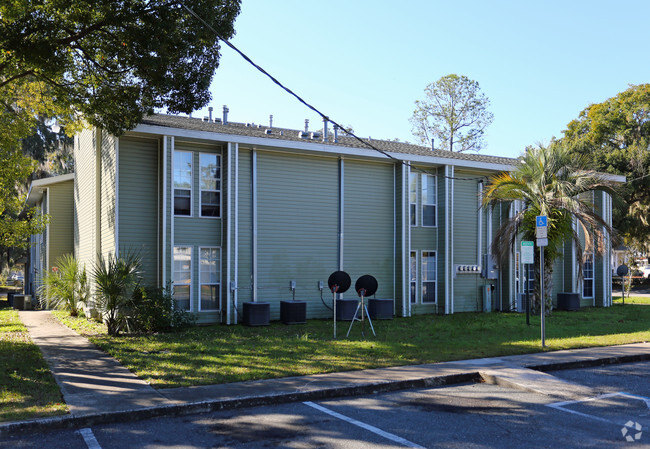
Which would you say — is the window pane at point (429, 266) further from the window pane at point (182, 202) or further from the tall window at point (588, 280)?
the window pane at point (182, 202)

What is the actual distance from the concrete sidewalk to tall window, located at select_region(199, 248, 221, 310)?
485 cm

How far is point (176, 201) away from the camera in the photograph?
50.2ft

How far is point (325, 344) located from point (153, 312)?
453 centimetres

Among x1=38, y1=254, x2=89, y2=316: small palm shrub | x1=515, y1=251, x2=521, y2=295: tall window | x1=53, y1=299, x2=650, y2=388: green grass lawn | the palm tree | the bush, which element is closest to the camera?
x1=53, y1=299, x2=650, y2=388: green grass lawn

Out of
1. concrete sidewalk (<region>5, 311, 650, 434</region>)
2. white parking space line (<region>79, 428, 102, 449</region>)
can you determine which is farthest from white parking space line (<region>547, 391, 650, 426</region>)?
white parking space line (<region>79, 428, 102, 449</region>)

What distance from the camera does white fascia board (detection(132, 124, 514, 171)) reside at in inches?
579

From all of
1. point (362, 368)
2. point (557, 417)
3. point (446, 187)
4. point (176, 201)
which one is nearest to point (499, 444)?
point (557, 417)

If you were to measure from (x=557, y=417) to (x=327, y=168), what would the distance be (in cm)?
1191

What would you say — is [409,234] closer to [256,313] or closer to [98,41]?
[256,313]

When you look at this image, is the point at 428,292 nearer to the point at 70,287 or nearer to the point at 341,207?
the point at 341,207

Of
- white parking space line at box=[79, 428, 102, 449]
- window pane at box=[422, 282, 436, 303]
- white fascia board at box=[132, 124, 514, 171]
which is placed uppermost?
white fascia board at box=[132, 124, 514, 171]

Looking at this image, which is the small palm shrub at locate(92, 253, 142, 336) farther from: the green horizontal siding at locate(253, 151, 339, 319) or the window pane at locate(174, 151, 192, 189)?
the green horizontal siding at locate(253, 151, 339, 319)

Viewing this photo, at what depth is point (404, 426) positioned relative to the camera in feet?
20.6

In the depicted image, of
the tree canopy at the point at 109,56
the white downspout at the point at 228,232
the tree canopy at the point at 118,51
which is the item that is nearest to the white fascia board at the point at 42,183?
the tree canopy at the point at 109,56
